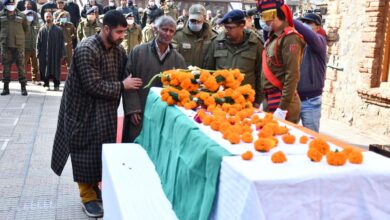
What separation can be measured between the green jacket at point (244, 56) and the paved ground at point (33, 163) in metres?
2.09

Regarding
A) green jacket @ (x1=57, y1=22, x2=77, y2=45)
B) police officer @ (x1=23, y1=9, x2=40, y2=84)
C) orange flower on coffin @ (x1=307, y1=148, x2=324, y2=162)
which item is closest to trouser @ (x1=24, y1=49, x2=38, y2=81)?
police officer @ (x1=23, y1=9, x2=40, y2=84)

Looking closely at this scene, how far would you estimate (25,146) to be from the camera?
640cm

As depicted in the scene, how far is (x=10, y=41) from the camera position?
1003 centimetres

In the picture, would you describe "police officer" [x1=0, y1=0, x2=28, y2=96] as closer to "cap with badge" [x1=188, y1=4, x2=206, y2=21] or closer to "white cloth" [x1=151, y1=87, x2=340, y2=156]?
"cap with badge" [x1=188, y1=4, x2=206, y2=21]

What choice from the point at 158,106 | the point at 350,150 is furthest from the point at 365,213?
the point at 158,106

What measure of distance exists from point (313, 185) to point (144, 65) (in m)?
2.60

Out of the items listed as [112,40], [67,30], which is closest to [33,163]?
[112,40]

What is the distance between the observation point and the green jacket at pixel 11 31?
32.8 feet

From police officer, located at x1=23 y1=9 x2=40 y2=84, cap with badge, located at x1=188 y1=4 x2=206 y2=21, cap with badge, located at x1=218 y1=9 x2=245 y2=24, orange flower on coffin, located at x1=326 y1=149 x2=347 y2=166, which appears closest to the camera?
orange flower on coffin, located at x1=326 y1=149 x2=347 y2=166

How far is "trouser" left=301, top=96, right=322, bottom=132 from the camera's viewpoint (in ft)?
15.6

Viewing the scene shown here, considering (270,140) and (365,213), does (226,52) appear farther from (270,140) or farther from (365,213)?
(365,213)

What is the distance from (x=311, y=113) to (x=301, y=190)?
3012 millimetres

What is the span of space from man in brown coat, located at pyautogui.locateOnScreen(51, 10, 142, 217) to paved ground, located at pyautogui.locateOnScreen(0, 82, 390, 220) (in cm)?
52

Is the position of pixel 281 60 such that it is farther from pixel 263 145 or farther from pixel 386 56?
pixel 386 56
